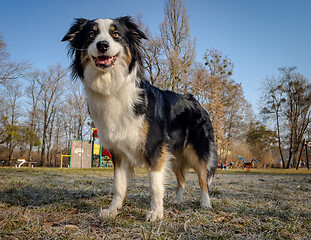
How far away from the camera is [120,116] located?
282cm

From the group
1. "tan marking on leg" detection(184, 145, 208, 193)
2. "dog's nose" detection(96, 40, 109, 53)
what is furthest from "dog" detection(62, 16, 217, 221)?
"tan marking on leg" detection(184, 145, 208, 193)

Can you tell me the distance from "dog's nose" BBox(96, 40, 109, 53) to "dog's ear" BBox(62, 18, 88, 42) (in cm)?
61

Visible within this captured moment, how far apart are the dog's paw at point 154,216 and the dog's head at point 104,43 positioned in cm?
168

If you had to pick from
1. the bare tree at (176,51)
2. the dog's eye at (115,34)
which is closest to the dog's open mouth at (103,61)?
the dog's eye at (115,34)

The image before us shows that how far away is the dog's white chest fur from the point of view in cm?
280

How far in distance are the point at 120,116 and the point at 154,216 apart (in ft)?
3.85

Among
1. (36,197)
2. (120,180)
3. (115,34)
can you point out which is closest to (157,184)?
(120,180)

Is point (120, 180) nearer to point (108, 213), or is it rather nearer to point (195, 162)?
point (108, 213)

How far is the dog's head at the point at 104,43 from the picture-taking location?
2736 mm

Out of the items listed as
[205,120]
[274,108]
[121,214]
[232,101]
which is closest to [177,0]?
[232,101]

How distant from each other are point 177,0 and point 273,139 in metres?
20.0

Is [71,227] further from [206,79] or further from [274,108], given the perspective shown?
[274,108]

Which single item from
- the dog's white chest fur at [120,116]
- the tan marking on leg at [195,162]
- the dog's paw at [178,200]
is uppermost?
the dog's white chest fur at [120,116]

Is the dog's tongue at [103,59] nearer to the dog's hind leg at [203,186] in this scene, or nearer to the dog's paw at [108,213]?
the dog's paw at [108,213]
